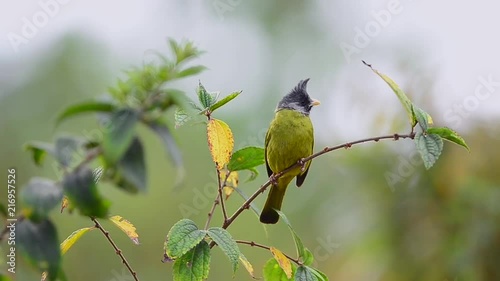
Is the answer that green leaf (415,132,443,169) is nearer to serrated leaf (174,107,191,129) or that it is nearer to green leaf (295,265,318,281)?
green leaf (295,265,318,281)

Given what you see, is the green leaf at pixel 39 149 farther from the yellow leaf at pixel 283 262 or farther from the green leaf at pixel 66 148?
the yellow leaf at pixel 283 262

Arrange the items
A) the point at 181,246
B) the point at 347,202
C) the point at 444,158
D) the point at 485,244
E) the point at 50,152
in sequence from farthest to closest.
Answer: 1. the point at 347,202
2. the point at 444,158
3. the point at 485,244
4. the point at 181,246
5. the point at 50,152

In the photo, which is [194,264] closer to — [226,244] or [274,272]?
[226,244]

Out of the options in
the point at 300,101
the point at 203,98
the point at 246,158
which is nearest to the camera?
the point at 203,98

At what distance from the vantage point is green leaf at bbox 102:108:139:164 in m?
0.57

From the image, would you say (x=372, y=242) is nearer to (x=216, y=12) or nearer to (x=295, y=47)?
(x=216, y=12)

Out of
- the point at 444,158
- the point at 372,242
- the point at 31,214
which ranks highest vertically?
the point at 444,158

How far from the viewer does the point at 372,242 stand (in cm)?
313

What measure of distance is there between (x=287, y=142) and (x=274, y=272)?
0.93m

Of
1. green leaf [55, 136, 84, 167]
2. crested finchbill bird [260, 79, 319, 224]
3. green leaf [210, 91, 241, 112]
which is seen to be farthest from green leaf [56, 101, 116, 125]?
crested finchbill bird [260, 79, 319, 224]

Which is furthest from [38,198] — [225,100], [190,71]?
[225,100]

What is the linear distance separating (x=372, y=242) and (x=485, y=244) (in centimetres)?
59

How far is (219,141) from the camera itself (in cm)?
113

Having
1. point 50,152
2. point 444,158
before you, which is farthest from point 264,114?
point 50,152
